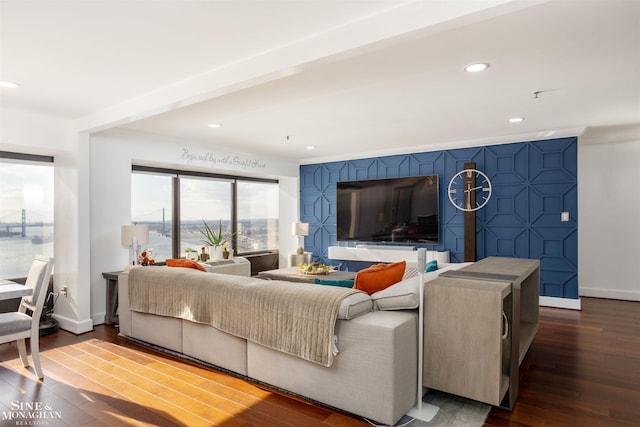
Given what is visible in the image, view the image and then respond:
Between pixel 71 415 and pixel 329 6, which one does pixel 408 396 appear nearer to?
pixel 71 415

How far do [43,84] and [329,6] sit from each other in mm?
2528

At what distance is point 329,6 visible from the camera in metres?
→ 1.99

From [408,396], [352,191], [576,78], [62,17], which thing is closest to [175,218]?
[352,191]

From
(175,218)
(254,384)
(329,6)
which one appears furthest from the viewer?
(175,218)

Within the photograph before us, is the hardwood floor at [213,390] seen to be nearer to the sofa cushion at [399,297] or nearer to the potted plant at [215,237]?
the sofa cushion at [399,297]

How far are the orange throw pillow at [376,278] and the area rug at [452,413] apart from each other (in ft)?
2.60

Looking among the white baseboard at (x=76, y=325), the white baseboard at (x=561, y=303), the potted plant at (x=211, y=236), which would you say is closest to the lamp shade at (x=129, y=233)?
the white baseboard at (x=76, y=325)

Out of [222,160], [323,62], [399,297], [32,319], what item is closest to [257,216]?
[222,160]

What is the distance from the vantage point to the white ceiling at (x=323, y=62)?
2.03 metres

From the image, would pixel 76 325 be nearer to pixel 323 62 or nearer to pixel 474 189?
pixel 323 62

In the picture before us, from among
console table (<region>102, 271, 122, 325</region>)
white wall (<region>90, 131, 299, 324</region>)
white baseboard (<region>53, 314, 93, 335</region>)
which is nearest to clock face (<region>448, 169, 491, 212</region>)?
white wall (<region>90, 131, 299, 324</region>)

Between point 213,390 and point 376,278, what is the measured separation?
1.41 m

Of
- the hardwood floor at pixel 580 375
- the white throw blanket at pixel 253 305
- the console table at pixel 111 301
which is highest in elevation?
the white throw blanket at pixel 253 305

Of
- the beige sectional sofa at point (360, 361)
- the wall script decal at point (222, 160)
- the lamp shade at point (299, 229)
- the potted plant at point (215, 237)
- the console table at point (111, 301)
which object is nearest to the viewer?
the beige sectional sofa at point (360, 361)
